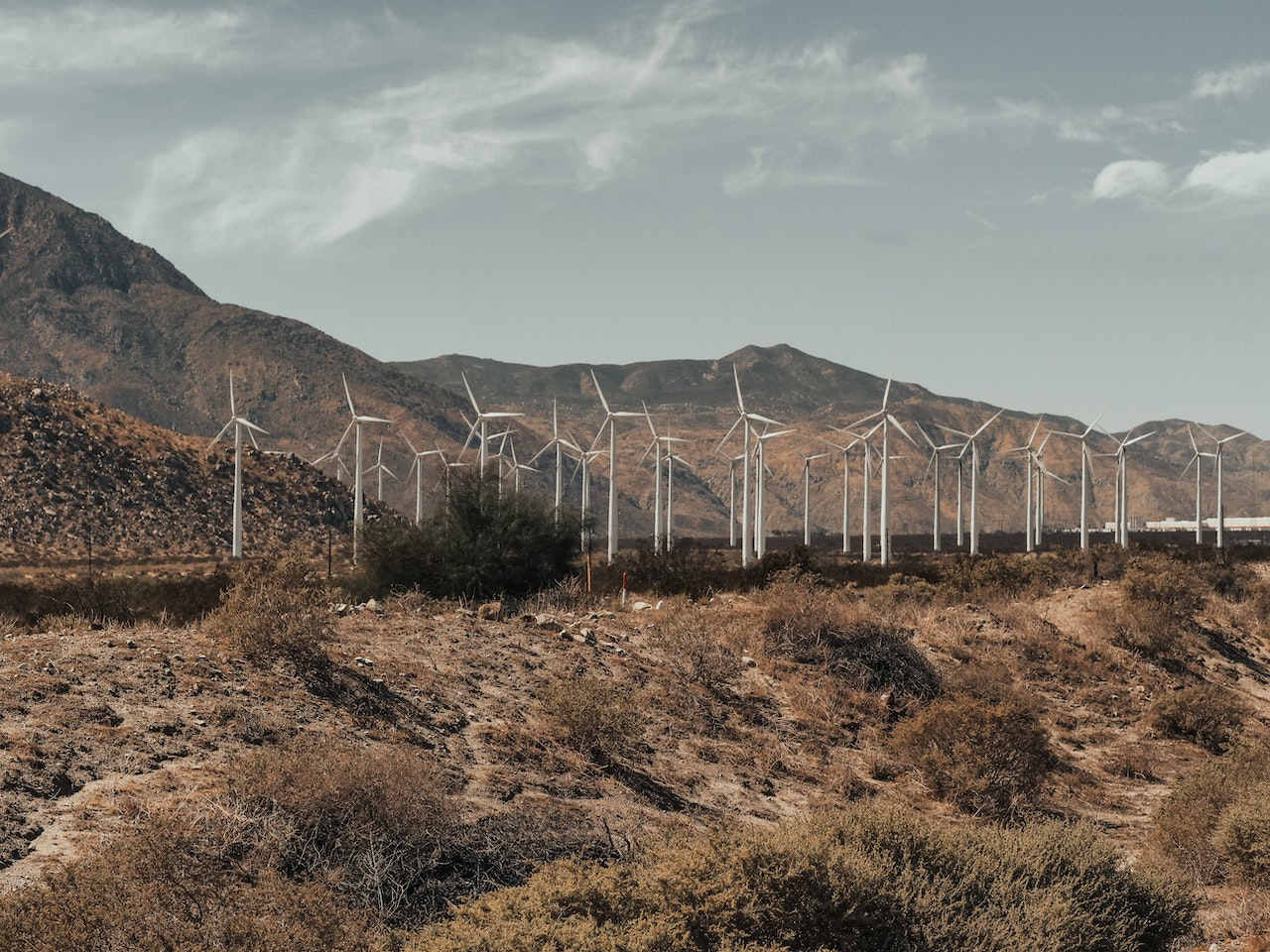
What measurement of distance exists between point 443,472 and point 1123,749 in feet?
76.0

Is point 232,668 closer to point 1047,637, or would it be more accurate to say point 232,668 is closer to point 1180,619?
point 1047,637

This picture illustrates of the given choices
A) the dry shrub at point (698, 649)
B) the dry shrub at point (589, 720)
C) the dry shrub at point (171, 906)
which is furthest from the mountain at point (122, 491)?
the dry shrub at point (171, 906)

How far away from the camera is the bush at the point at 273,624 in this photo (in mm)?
20469

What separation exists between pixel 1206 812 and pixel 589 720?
9.72 metres

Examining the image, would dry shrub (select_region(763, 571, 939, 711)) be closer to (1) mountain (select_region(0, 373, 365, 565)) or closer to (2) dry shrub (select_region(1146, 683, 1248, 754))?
(2) dry shrub (select_region(1146, 683, 1248, 754))

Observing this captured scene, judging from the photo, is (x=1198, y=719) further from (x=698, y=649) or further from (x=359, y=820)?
(x=359, y=820)

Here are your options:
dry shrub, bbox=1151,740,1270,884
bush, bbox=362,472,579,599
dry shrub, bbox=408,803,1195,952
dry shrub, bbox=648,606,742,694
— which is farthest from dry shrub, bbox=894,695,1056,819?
bush, bbox=362,472,579,599

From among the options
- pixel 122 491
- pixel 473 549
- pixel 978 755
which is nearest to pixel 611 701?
pixel 978 755

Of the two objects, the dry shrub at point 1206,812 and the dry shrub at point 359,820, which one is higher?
the dry shrub at point 359,820

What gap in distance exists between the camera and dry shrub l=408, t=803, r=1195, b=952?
1011 cm

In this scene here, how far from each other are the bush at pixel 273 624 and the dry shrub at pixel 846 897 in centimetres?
911

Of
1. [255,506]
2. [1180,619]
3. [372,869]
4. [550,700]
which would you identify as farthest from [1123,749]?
[255,506]

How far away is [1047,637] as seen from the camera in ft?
110

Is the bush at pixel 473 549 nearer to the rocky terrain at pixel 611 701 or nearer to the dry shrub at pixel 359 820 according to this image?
the rocky terrain at pixel 611 701
